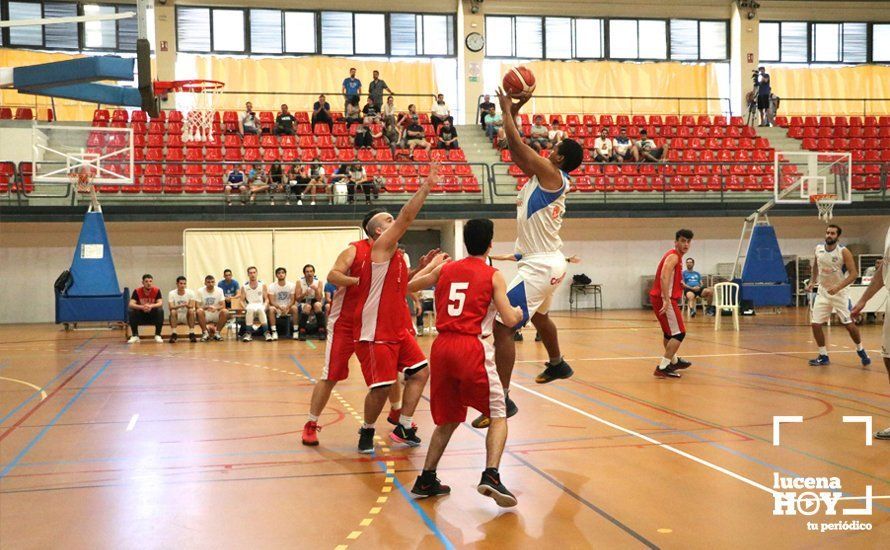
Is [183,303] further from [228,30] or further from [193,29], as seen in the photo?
[228,30]

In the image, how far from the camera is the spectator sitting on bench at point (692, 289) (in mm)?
20672

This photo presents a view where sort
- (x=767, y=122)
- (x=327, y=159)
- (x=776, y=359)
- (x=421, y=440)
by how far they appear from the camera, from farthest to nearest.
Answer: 1. (x=767, y=122)
2. (x=327, y=159)
3. (x=776, y=359)
4. (x=421, y=440)

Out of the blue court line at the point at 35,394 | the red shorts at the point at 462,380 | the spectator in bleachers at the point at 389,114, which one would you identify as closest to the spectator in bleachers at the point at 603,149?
the spectator in bleachers at the point at 389,114

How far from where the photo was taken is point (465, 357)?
4.91 metres

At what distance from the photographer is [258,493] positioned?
512 centimetres

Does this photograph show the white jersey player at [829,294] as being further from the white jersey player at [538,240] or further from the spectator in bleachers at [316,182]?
the spectator in bleachers at [316,182]

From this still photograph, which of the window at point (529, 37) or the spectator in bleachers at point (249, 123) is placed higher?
the window at point (529, 37)

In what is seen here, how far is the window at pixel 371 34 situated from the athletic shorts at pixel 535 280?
22.0 metres

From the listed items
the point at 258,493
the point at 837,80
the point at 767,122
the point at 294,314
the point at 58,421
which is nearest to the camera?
the point at 258,493

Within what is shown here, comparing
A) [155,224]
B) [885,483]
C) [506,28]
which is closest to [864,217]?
[506,28]

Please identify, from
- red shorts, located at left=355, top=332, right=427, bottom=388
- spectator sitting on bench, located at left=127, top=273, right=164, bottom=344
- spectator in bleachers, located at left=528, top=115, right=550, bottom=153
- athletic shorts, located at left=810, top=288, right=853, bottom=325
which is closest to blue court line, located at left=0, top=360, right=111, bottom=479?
red shorts, located at left=355, top=332, right=427, bottom=388

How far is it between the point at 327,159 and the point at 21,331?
8.74 m

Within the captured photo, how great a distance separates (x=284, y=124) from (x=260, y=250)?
514cm

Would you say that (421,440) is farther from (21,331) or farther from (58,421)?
(21,331)
